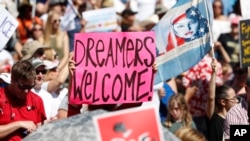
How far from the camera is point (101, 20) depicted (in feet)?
48.4

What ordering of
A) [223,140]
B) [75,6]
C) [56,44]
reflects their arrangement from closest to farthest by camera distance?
[223,140], [56,44], [75,6]

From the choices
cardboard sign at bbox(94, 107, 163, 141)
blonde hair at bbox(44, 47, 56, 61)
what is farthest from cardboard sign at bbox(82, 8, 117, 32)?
cardboard sign at bbox(94, 107, 163, 141)

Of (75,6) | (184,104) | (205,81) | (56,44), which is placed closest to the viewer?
(184,104)

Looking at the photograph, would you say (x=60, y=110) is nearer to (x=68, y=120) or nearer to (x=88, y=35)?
(x=88, y=35)

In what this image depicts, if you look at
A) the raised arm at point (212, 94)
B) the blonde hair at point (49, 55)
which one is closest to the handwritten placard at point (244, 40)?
the raised arm at point (212, 94)

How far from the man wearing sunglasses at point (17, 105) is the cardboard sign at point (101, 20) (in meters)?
5.73

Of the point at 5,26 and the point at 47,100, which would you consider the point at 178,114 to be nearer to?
the point at 47,100

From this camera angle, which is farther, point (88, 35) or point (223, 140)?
point (223, 140)

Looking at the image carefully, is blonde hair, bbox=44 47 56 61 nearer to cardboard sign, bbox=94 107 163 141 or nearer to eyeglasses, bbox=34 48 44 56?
eyeglasses, bbox=34 48 44 56

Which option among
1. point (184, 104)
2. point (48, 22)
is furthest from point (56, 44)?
point (184, 104)

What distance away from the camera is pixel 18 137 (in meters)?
8.91

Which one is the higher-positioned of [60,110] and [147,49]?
[147,49]

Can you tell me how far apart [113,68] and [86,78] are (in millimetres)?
248

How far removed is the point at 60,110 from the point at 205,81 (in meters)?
3.76
